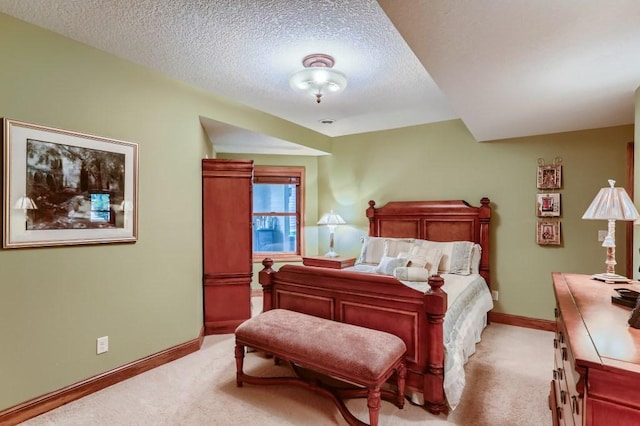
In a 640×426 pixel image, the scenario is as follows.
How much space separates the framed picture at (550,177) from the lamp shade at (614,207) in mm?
1768

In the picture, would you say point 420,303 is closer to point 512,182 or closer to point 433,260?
point 433,260

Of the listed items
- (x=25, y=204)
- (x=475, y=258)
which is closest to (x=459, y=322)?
(x=475, y=258)

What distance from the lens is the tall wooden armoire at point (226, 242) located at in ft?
11.4

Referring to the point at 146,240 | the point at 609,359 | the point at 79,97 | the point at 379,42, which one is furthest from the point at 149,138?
the point at 609,359

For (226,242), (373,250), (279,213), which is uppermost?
(279,213)

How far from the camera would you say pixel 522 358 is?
9.73 feet

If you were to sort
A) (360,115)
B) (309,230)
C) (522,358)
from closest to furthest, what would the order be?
(522,358) < (360,115) < (309,230)

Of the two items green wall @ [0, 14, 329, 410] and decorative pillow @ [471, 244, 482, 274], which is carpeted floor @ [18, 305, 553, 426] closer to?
green wall @ [0, 14, 329, 410]

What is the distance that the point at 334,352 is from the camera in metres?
2.01

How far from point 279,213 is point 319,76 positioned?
10.4 feet

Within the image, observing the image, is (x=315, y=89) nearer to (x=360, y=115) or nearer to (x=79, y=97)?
(x=360, y=115)

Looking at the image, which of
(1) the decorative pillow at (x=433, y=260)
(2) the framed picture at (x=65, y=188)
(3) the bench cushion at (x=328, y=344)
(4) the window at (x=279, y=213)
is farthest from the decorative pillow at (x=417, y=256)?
(2) the framed picture at (x=65, y=188)

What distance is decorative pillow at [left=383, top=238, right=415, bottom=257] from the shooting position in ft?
13.1

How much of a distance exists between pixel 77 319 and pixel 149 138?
4.96 feet
